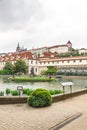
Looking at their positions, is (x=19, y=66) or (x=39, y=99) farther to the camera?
(x=19, y=66)

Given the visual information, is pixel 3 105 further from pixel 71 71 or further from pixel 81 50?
pixel 81 50

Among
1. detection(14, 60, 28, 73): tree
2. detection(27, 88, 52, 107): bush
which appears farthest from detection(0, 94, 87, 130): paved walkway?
detection(14, 60, 28, 73): tree

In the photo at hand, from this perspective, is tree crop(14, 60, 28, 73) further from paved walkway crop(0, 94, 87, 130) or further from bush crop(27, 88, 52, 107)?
paved walkway crop(0, 94, 87, 130)

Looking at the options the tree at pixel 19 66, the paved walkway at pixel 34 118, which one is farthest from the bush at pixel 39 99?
the tree at pixel 19 66

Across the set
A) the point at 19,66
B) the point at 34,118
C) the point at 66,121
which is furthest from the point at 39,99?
the point at 19,66

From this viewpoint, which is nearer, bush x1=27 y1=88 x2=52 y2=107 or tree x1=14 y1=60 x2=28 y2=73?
bush x1=27 y1=88 x2=52 y2=107

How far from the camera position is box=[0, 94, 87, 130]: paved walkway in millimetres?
6897

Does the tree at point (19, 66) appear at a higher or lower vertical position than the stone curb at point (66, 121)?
higher

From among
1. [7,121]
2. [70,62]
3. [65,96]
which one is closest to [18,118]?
[7,121]

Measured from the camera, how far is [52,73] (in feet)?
245

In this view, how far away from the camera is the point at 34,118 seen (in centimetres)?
799

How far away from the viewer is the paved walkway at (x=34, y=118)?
6897 mm

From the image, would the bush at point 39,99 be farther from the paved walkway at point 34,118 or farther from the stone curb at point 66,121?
the stone curb at point 66,121

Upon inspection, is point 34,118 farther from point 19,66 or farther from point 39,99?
point 19,66
